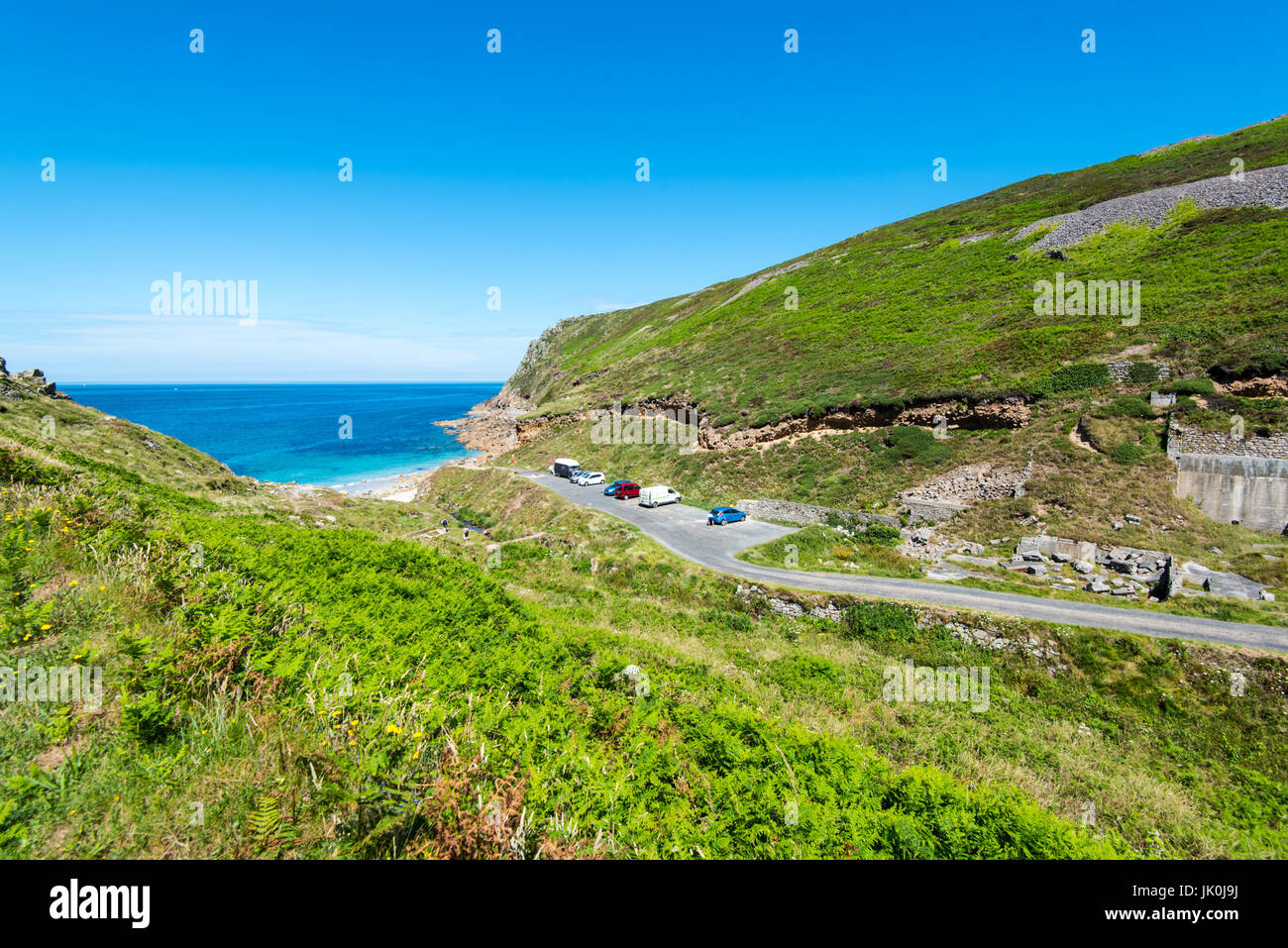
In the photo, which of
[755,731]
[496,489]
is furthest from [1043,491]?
[496,489]

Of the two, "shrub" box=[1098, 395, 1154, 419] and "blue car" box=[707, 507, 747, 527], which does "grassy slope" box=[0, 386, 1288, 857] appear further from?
"shrub" box=[1098, 395, 1154, 419]

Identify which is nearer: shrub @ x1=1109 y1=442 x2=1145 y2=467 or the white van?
shrub @ x1=1109 y1=442 x2=1145 y2=467

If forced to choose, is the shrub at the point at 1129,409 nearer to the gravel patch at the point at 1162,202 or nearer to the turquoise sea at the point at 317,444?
Result: the gravel patch at the point at 1162,202

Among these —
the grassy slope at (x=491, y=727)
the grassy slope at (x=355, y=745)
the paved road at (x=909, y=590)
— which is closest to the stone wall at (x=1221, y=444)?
the paved road at (x=909, y=590)

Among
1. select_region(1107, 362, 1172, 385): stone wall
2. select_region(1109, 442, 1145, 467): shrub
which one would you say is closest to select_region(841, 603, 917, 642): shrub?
select_region(1109, 442, 1145, 467): shrub
